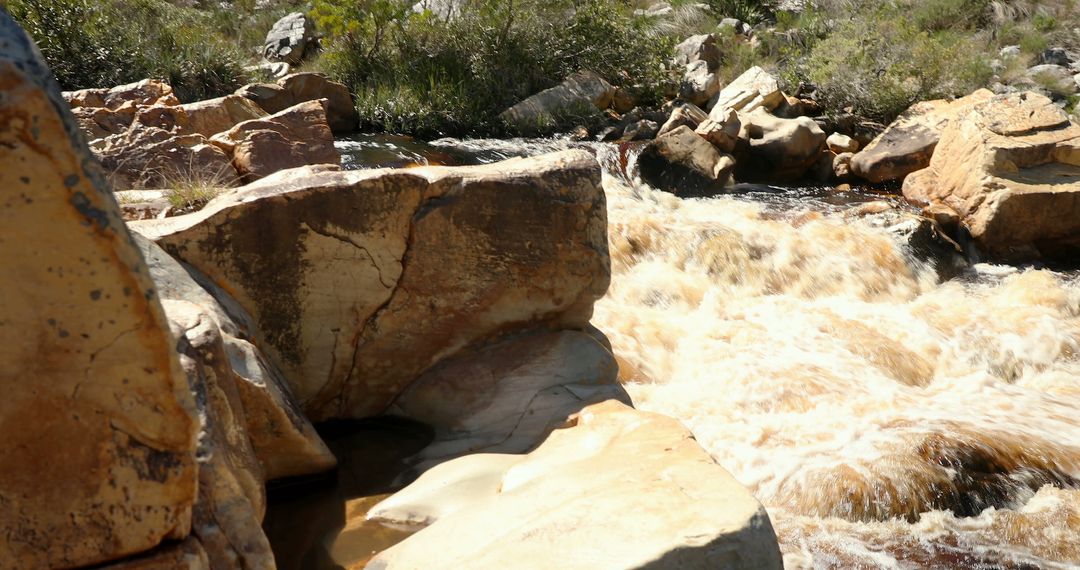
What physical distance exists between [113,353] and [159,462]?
280 millimetres

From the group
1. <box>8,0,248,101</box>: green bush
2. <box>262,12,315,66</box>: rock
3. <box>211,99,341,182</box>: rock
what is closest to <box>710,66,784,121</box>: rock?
<box>211,99,341,182</box>: rock

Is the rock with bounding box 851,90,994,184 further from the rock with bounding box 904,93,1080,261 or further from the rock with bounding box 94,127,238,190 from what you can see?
the rock with bounding box 94,127,238,190

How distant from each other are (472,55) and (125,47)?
4372 millimetres

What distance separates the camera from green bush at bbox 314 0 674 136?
10.9 m

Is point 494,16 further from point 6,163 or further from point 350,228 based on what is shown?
point 6,163

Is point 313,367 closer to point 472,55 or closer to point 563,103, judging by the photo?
point 563,103

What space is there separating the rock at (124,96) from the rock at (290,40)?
5190 millimetres

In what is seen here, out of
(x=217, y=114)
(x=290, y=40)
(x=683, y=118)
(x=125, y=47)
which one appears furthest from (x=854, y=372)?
(x=290, y=40)

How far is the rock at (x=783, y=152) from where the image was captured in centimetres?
973

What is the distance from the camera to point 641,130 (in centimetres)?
1072

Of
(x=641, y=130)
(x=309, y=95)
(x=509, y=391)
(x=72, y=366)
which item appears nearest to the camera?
(x=72, y=366)

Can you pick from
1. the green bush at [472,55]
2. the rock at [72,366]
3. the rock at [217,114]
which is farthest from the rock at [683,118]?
the rock at [72,366]

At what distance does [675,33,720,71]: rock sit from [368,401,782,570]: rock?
36.0ft

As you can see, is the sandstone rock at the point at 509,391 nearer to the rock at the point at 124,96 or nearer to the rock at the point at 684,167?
the rock at the point at 684,167
